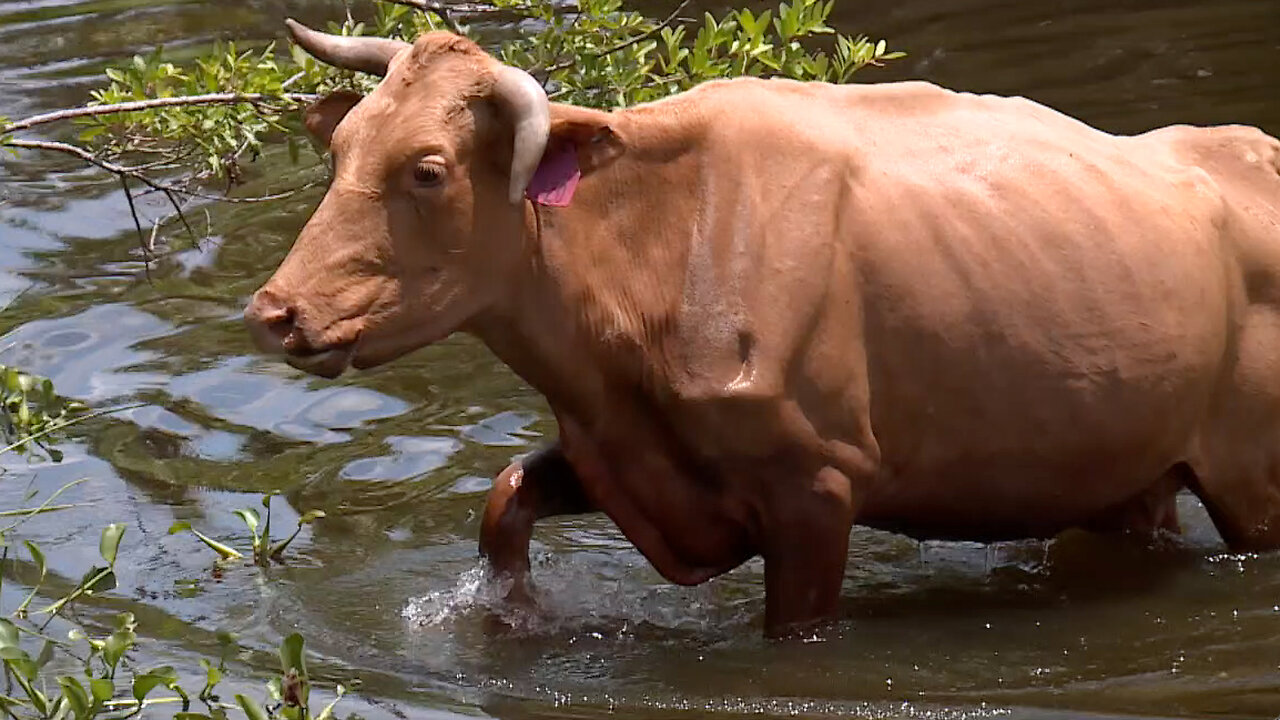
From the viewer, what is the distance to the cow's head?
594 centimetres

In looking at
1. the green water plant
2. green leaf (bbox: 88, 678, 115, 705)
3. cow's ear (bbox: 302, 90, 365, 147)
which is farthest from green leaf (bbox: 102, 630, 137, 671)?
cow's ear (bbox: 302, 90, 365, 147)

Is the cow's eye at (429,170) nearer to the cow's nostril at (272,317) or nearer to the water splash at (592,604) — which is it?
the cow's nostril at (272,317)

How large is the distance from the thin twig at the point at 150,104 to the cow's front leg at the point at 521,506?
1.41 m

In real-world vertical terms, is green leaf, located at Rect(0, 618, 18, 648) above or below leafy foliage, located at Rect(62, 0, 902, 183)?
below

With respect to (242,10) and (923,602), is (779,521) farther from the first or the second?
(242,10)

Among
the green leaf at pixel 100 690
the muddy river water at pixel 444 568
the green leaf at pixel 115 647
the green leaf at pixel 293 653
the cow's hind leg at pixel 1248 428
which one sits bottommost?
the muddy river water at pixel 444 568

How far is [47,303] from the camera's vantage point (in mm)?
10375

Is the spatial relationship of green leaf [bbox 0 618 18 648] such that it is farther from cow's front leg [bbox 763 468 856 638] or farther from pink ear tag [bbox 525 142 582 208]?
cow's front leg [bbox 763 468 856 638]

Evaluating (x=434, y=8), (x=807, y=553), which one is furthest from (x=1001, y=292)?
(x=434, y=8)

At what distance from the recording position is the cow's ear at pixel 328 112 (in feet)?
22.0

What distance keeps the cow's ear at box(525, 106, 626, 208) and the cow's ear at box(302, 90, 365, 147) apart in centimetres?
72

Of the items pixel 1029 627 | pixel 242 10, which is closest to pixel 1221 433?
pixel 1029 627

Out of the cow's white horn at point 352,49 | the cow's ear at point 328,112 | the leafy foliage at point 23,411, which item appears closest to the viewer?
the leafy foliage at point 23,411

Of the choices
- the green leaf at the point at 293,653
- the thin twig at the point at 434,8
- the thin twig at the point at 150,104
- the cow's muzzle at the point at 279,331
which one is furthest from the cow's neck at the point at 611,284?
the green leaf at the point at 293,653
